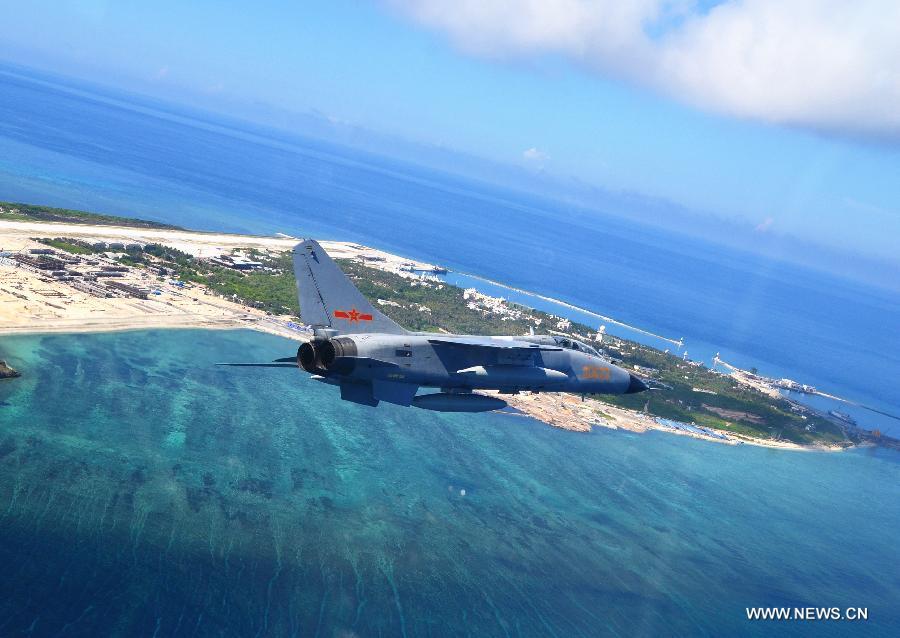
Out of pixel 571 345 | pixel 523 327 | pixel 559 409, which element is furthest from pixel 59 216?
pixel 571 345

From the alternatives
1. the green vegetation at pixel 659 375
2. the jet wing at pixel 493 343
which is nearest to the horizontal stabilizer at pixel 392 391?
the jet wing at pixel 493 343

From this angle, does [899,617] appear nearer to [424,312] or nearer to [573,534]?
[573,534]

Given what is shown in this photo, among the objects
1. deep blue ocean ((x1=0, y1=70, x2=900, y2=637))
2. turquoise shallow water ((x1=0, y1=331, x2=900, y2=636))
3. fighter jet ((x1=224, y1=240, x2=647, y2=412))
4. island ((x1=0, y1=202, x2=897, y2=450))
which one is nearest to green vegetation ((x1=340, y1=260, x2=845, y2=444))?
island ((x1=0, y1=202, x2=897, y2=450))

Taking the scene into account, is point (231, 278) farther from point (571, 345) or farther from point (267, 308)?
point (571, 345)

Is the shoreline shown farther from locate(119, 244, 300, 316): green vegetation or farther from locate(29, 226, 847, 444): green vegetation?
locate(119, 244, 300, 316): green vegetation

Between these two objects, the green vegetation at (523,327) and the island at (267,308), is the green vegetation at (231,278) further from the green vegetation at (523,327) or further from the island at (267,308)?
the island at (267,308)

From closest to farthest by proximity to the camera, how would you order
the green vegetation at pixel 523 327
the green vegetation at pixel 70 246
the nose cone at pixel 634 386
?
the nose cone at pixel 634 386 < the green vegetation at pixel 523 327 < the green vegetation at pixel 70 246
